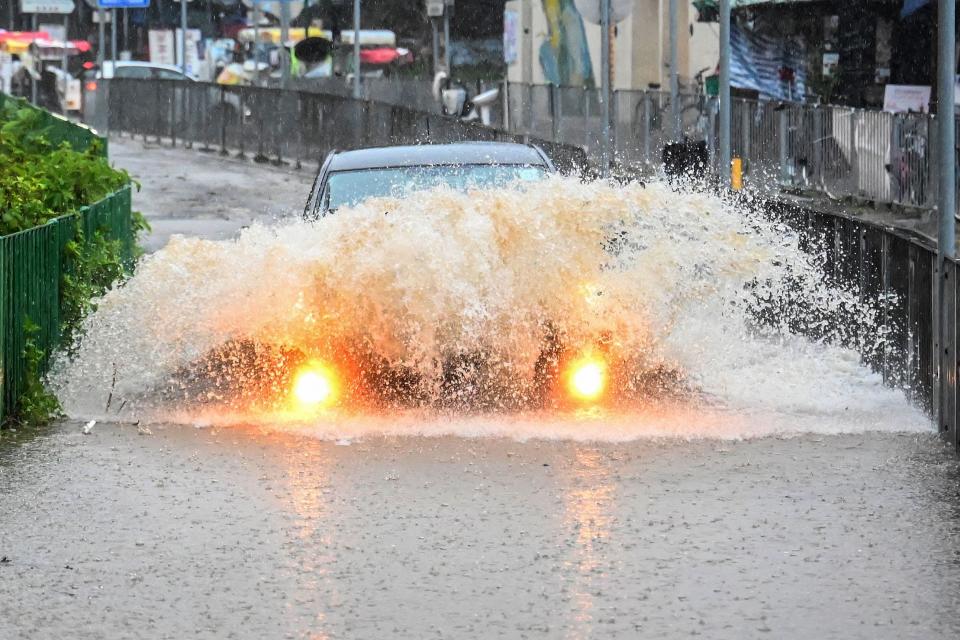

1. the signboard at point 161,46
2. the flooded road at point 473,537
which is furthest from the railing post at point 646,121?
the signboard at point 161,46

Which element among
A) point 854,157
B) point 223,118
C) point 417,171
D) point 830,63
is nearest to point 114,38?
point 223,118

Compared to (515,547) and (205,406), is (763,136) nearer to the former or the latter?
(205,406)

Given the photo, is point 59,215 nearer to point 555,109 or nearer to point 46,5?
point 555,109

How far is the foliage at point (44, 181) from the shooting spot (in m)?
13.0

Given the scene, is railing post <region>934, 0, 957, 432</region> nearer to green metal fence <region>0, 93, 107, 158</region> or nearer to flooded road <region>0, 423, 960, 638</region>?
flooded road <region>0, 423, 960, 638</region>

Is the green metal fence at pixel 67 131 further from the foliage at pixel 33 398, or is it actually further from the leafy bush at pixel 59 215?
the foliage at pixel 33 398

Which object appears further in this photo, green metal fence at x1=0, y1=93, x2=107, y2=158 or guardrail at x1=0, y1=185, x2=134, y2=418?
green metal fence at x1=0, y1=93, x2=107, y2=158

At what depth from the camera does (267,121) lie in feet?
126

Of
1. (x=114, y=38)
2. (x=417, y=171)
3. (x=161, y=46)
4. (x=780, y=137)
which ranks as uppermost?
(x=161, y=46)

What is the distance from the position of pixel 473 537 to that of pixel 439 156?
228 inches

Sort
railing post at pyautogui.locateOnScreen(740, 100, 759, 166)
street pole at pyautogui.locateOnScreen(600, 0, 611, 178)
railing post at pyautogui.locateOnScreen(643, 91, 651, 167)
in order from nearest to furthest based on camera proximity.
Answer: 1. street pole at pyautogui.locateOnScreen(600, 0, 611, 178)
2. railing post at pyautogui.locateOnScreen(740, 100, 759, 166)
3. railing post at pyautogui.locateOnScreen(643, 91, 651, 167)

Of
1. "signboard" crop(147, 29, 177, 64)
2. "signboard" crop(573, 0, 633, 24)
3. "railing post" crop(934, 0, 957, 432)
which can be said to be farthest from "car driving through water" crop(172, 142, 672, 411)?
"signboard" crop(147, 29, 177, 64)

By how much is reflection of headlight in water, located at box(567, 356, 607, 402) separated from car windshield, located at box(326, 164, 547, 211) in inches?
60.9

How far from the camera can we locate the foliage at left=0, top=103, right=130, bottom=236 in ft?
42.7
